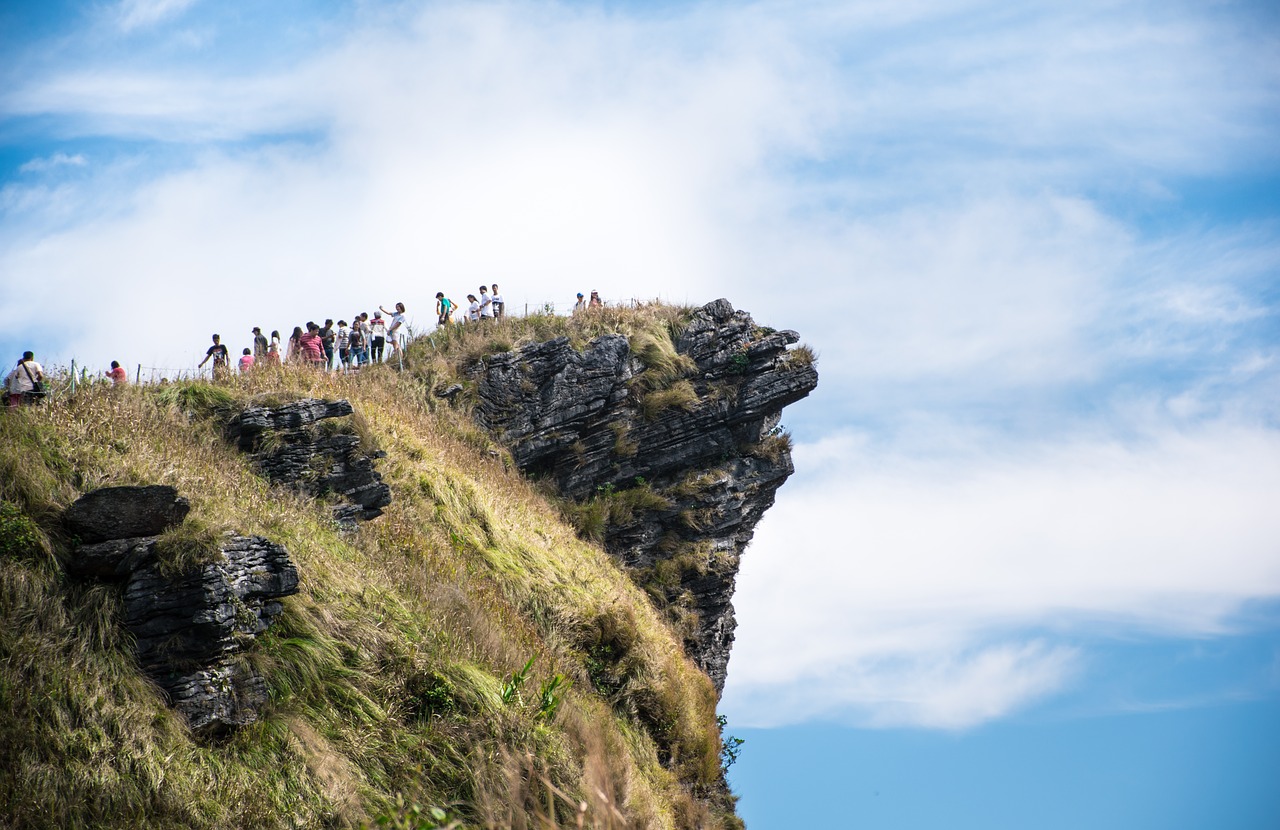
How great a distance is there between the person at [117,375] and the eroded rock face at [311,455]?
74.6 inches

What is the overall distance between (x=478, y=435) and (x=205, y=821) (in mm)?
15254

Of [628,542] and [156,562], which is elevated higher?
[628,542]

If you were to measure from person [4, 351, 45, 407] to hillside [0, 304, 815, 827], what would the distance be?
76 centimetres

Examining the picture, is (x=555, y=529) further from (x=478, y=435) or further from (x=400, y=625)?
(x=400, y=625)

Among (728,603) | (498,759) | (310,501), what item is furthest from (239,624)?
(728,603)

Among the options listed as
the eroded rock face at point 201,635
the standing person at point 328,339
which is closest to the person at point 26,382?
the eroded rock face at point 201,635

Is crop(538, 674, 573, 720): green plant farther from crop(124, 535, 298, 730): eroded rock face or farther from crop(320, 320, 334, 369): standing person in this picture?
crop(320, 320, 334, 369): standing person

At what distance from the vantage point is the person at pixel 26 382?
50.3ft

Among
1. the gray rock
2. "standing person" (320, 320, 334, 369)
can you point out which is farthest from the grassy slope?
"standing person" (320, 320, 334, 369)

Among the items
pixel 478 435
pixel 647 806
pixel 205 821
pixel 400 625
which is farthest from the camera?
pixel 478 435

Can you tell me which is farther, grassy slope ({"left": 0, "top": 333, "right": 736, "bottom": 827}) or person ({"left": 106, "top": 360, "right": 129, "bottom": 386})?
person ({"left": 106, "top": 360, "right": 129, "bottom": 386})

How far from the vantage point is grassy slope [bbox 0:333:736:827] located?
1095cm

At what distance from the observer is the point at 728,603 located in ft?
89.8

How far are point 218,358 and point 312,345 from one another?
5457mm
